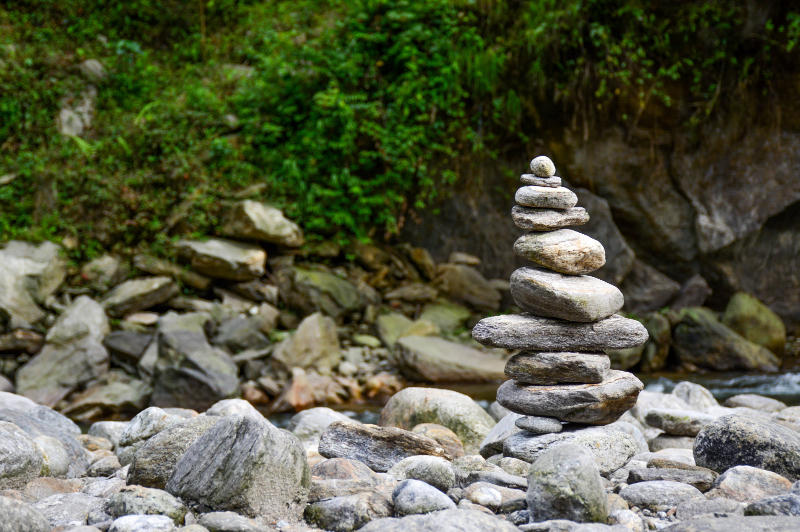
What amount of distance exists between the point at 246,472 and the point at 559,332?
229 cm

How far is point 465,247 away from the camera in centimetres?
A: 1268

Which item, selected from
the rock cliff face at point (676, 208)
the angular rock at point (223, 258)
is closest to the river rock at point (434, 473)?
the angular rock at point (223, 258)

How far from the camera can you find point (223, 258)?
10602mm

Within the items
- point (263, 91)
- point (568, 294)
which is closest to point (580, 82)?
point (263, 91)

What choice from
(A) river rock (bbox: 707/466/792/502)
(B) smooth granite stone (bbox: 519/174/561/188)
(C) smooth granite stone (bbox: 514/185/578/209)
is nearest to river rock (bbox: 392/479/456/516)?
(A) river rock (bbox: 707/466/792/502)

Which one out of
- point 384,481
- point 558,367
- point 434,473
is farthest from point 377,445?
point 558,367

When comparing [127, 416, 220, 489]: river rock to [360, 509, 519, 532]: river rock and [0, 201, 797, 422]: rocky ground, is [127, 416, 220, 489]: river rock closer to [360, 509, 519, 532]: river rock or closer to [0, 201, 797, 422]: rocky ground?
[360, 509, 519, 532]: river rock

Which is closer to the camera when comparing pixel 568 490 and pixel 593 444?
pixel 568 490

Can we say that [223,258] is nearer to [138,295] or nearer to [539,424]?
[138,295]

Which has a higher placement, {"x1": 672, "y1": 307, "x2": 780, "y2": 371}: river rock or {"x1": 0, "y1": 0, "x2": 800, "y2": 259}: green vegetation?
{"x1": 0, "y1": 0, "x2": 800, "y2": 259}: green vegetation

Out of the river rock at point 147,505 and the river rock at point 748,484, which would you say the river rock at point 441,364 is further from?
the river rock at point 147,505

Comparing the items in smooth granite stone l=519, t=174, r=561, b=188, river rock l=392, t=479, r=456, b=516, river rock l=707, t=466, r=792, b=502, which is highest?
smooth granite stone l=519, t=174, r=561, b=188

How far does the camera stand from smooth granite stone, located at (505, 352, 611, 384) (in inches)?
184

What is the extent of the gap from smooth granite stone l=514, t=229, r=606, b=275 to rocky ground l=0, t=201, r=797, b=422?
519cm
